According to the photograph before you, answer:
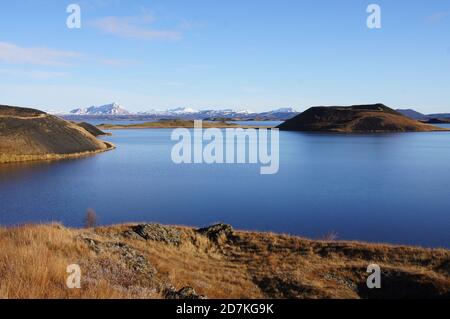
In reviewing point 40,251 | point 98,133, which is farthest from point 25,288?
point 98,133

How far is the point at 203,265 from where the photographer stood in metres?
23.9

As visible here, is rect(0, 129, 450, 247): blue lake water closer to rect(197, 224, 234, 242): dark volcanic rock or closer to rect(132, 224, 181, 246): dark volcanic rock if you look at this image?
rect(197, 224, 234, 242): dark volcanic rock

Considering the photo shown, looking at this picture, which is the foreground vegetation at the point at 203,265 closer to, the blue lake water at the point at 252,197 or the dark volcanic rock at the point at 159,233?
the dark volcanic rock at the point at 159,233

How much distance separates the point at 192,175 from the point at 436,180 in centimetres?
3763

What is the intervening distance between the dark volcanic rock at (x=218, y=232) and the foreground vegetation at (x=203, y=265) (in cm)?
8

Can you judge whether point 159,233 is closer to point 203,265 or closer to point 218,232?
point 218,232

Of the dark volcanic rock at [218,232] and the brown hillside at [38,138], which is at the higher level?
the brown hillside at [38,138]

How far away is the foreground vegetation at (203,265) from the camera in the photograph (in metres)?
12.3

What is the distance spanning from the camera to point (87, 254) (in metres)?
17.0

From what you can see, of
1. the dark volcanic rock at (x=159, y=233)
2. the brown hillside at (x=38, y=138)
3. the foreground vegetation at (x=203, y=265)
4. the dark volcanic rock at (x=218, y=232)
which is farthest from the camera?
the brown hillside at (x=38, y=138)

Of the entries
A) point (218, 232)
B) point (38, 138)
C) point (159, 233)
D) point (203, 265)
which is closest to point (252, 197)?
point (218, 232)

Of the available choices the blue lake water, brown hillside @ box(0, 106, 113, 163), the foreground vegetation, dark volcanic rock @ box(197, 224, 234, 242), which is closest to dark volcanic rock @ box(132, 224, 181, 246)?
the foreground vegetation

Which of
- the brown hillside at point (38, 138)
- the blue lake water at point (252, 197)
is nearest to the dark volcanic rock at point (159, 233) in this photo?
the blue lake water at point (252, 197)
